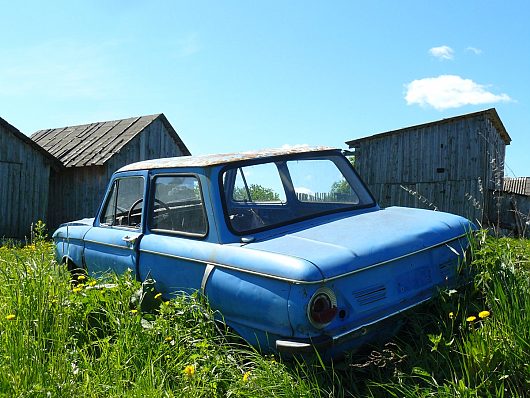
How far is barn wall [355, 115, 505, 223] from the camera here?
18.5 metres

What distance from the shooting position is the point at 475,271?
→ 3.66 meters

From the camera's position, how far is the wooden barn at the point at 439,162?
1848cm

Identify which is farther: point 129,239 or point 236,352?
point 129,239

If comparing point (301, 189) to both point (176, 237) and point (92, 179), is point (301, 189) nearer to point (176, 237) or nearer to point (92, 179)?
point (176, 237)

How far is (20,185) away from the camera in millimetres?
17422

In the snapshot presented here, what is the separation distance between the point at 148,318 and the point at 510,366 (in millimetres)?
2545

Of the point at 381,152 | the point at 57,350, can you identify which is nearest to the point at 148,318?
the point at 57,350

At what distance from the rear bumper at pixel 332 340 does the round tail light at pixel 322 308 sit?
9 centimetres

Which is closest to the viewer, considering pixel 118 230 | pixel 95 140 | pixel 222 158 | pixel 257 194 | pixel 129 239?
pixel 222 158

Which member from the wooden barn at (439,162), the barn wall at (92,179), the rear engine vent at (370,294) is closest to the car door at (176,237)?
the rear engine vent at (370,294)

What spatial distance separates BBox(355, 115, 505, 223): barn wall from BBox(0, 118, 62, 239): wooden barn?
43.2 ft

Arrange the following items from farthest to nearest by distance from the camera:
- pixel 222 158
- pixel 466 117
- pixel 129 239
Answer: pixel 466 117 → pixel 129 239 → pixel 222 158

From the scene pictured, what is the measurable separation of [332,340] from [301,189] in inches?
78.7

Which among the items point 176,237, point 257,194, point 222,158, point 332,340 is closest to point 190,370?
point 332,340
